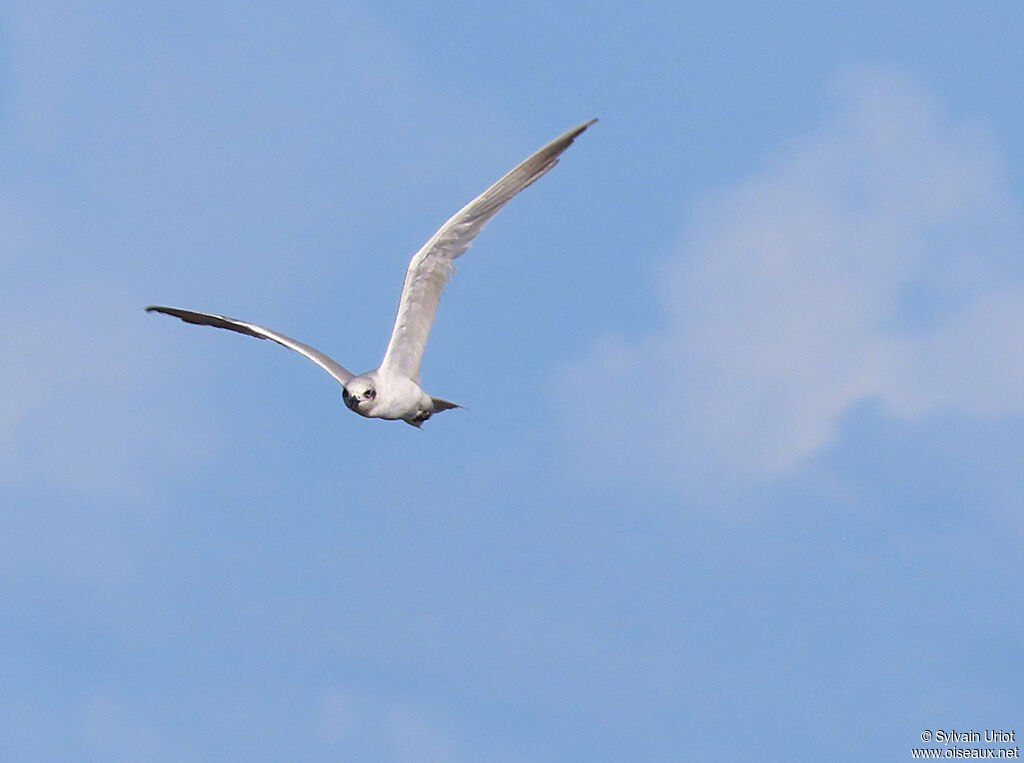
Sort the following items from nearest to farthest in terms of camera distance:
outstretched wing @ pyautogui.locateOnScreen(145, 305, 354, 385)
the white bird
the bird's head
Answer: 1. the bird's head
2. the white bird
3. outstretched wing @ pyautogui.locateOnScreen(145, 305, 354, 385)

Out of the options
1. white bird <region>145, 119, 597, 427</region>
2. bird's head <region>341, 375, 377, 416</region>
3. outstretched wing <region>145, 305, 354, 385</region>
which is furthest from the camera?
outstretched wing <region>145, 305, 354, 385</region>

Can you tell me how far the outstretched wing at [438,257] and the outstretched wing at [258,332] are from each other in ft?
2.76

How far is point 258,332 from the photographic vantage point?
29.1m

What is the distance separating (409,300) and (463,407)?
243cm

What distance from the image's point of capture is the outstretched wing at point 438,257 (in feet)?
90.1

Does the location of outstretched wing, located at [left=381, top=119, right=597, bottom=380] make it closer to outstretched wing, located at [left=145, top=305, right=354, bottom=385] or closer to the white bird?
the white bird

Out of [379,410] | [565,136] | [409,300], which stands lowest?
[379,410]

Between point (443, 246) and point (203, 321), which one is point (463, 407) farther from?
point (203, 321)

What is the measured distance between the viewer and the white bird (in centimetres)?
2734

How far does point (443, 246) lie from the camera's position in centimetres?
2792

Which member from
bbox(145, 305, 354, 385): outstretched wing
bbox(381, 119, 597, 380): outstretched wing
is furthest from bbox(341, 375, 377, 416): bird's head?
bbox(381, 119, 597, 380): outstretched wing

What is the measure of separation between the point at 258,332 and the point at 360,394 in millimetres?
3099

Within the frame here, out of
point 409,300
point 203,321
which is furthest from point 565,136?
point 203,321

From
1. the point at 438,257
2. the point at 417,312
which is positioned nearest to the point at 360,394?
the point at 417,312
